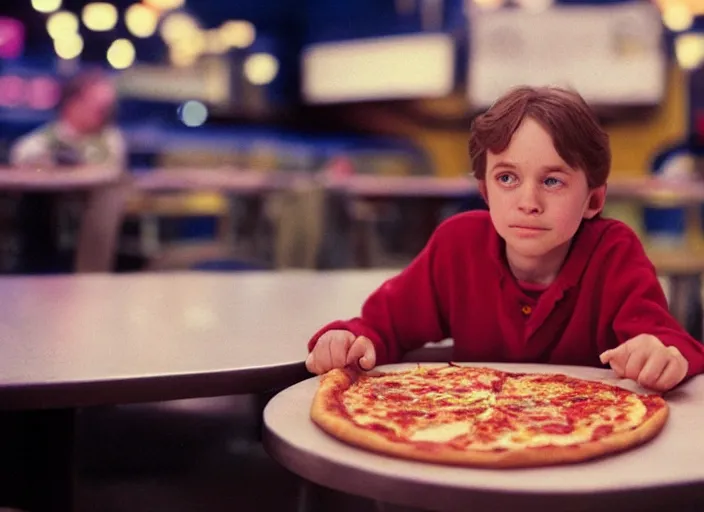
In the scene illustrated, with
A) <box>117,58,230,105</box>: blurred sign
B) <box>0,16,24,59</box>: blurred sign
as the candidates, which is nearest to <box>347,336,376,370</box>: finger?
<box>0,16,24,59</box>: blurred sign

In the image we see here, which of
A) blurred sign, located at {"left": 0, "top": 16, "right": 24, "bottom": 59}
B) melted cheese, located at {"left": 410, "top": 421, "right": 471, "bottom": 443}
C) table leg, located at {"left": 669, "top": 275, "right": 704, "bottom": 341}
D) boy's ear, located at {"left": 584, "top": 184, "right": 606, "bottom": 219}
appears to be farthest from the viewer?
blurred sign, located at {"left": 0, "top": 16, "right": 24, "bottom": 59}

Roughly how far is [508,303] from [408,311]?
5.1 inches

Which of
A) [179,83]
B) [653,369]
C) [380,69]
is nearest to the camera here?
[653,369]

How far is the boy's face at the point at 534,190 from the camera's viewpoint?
95 cm

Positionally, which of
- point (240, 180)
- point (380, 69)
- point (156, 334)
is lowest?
point (240, 180)

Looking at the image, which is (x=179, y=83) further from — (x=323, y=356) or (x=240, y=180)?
(x=323, y=356)

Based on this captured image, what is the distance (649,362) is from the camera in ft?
2.95

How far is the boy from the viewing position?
3.13 feet

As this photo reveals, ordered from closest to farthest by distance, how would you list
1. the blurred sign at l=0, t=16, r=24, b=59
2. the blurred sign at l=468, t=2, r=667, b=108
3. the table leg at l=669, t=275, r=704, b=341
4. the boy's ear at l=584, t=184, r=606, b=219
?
the boy's ear at l=584, t=184, r=606, b=219, the table leg at l=669, t=275, r=704, b=341, the blurred sign at l=468, t=2, r=667, b=108, the blurred sign at l=0, t=16, r=24, b=59

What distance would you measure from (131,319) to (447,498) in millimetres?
822

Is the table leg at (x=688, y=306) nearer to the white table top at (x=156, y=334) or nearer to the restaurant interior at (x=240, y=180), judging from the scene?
the restaurant interior at (x=240, y=180)

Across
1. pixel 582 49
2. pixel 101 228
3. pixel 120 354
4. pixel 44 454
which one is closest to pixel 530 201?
pixel 120 354

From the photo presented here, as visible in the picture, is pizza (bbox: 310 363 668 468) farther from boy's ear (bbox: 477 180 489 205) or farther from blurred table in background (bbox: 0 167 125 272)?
blurred table in background (bbox: 0 167 125 272)

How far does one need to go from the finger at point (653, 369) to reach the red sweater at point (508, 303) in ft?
0.29
